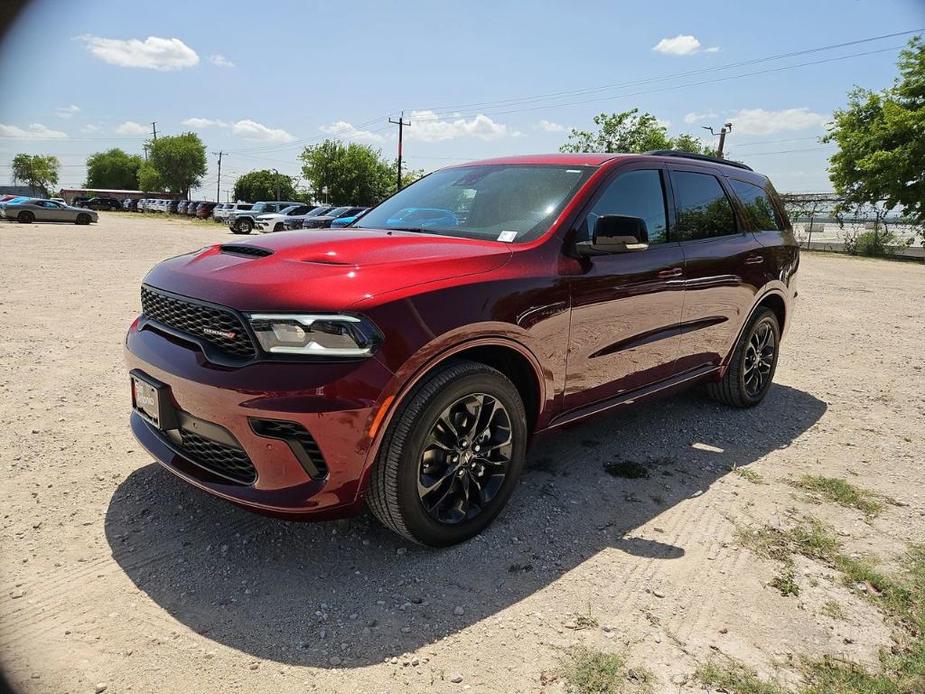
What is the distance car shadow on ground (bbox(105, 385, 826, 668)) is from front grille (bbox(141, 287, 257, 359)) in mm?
952

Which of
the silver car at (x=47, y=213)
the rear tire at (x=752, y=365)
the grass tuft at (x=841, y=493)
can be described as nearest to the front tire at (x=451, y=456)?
the grass tuft at (x=841, y=493)

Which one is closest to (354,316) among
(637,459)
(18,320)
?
(637,459)

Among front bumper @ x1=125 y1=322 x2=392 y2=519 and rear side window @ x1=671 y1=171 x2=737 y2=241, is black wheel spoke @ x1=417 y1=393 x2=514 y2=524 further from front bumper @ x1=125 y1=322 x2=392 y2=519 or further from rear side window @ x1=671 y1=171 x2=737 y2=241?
rear side window @ x1=671 y1=171 x2=737 y2=241

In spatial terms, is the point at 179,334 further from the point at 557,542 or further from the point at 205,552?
the point at 557,542

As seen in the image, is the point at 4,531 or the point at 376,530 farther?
the point at 376,530

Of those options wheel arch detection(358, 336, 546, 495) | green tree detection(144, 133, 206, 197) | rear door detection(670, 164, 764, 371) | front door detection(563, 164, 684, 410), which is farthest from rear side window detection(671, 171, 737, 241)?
green tree detection(144, 133, 206, 197)

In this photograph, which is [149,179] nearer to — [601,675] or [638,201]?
[638,201]

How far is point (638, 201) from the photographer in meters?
3.65

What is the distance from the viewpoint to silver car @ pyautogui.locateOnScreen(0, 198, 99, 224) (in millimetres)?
31688

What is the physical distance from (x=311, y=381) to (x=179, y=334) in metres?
0.79

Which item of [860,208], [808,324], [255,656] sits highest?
[860,208]

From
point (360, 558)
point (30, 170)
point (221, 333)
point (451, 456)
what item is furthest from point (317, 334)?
point (30, 170)

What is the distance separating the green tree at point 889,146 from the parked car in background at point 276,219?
24736mm

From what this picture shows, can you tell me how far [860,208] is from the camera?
1107 inches
